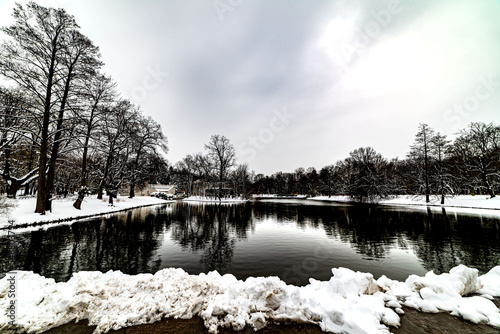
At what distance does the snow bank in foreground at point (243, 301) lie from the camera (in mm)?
3844

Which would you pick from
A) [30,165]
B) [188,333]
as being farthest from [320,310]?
[30,165]

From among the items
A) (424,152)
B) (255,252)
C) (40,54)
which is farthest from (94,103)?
(424,152)

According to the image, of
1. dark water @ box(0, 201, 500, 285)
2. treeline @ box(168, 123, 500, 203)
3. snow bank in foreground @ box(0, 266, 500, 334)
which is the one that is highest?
treeline @ box(168, 123, 500, 203)

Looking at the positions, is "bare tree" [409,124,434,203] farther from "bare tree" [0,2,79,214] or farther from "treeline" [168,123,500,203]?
"bare tree" [0,2,79,214]

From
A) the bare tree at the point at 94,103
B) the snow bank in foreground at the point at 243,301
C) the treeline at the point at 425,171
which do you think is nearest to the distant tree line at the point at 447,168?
the treeline at the point at 425,171

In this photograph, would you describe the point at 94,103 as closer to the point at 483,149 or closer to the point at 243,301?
the point at 243,301

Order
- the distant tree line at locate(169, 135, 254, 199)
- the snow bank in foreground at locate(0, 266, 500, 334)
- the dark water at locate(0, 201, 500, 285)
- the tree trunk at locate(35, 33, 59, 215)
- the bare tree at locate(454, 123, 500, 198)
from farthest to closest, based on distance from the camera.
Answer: the distant tree line at locate(169, 135, 254, 199), the bare tree at locate(454, 123, 500, 198), the tree trunk at locate(35, 33, 59, 215), the dark water at locate(0, 201, 500, 285), the snow bank in foreground at locate(0, 266, 500, 334)

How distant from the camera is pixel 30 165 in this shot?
2569cm

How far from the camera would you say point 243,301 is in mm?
4312

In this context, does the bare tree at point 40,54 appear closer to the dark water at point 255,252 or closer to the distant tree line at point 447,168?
the dark water at point 255,252

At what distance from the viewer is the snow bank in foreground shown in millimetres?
3844

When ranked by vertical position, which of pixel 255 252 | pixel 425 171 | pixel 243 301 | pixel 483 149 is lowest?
pixel 255 252

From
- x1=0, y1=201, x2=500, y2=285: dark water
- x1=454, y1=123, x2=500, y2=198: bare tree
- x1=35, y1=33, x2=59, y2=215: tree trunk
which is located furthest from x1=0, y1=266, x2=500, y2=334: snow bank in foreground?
x1=454, y1=123, x2=500, y2=198: bare tree

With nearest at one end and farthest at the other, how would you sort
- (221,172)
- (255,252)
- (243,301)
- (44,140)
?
(243,301) < (255,252) < (44,140) < (221,172)
